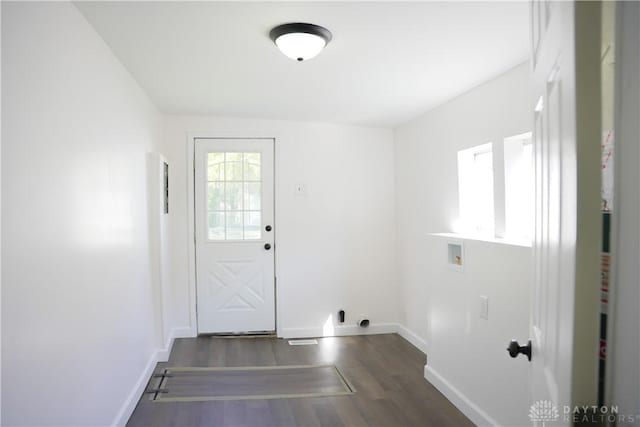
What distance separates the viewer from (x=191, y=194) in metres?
4.69

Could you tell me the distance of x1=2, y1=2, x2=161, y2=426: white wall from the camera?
1.42 metres

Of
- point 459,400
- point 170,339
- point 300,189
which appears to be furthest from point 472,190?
point 170,339

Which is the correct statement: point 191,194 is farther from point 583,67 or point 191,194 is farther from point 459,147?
point 583,67

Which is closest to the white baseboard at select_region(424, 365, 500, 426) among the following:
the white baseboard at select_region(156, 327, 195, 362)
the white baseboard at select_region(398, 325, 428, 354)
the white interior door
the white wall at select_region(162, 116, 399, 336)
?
the white baseboard at select_region(398, 325, 428, 354)

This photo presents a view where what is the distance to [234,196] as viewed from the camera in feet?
15.7

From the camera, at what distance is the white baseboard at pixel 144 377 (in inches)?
107

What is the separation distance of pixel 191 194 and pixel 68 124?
Result: 280 centimetres

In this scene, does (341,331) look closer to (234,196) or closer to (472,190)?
(234,196)

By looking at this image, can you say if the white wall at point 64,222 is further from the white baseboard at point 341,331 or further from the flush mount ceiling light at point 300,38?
the white baseboard at point 341,331

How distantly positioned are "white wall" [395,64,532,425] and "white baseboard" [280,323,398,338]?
1.23 ft

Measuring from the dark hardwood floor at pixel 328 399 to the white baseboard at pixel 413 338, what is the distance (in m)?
0.07

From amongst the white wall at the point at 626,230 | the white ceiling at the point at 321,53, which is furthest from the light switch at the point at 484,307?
the white wall at the point at 626,230

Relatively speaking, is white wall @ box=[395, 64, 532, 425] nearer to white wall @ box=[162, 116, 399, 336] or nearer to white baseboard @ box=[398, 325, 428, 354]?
white baseboard @ box=[398, 325, 428, 354]

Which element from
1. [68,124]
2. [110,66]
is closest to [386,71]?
[110,66]
